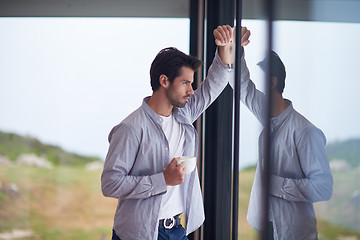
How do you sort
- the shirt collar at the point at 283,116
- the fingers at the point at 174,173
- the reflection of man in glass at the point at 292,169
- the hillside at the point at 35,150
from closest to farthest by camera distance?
the reflection of man in glass at the point at 292,169 < the shirt collar at the point at 283,116 < the fingers at the point at 174,173 < the hillside at the point at 35,150

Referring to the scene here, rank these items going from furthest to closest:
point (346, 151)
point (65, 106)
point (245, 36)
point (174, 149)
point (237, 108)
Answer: point (65, 106)
point (174, 149)
point (237, 108)
point (245, 36)
point (346, 151)

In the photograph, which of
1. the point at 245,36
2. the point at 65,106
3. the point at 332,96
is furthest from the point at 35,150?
the point at 332,96

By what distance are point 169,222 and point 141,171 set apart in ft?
0.82

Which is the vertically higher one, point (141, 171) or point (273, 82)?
point (273, 82)

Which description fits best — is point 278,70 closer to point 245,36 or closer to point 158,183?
point 245,36

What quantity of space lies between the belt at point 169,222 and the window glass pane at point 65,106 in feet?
3.19

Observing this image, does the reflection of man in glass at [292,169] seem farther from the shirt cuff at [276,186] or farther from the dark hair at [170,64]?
the dark hair at [170,64]

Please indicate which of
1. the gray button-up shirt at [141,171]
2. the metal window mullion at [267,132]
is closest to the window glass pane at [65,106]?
the gray button-up shirt at [141,171]

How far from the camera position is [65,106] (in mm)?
2355

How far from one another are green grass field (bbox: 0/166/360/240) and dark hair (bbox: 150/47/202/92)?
1.11 meters

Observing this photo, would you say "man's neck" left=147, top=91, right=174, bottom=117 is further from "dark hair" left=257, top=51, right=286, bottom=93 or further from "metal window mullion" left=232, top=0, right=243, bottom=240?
"dark hair" left=257, top=51, right=286, bottom=93

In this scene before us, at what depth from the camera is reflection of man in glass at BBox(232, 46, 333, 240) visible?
58 cm

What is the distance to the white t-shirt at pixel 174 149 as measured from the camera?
1.56 meters

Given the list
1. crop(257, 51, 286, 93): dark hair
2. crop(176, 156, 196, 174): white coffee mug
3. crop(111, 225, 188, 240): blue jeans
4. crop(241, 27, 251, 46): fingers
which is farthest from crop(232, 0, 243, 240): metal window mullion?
crop(257, 51, 286, 93): dark hair
